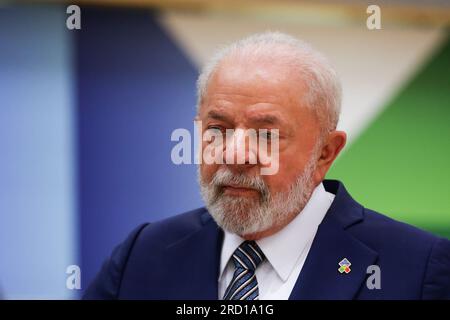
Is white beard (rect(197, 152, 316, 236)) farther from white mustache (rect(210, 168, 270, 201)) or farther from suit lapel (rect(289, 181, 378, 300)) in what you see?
suit lapel (rect(289, 181, 378, 300))

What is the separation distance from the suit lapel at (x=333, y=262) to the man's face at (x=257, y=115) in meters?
0.15

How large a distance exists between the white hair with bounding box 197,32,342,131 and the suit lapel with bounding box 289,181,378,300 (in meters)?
0.26

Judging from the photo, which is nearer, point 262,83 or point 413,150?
point 262,83

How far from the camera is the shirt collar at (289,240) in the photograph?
5.32ft

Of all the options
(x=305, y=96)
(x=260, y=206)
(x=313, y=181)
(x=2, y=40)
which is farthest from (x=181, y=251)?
(x=2, y=40)

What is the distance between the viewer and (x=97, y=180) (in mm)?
2639

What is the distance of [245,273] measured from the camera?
1619mm

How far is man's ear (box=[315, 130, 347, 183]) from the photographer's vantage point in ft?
5.65

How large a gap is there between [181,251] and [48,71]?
1207 millimetres

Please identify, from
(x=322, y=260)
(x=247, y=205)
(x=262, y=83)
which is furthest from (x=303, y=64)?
(x=322, y=260)

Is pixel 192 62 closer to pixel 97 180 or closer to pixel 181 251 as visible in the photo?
pixel 97 180

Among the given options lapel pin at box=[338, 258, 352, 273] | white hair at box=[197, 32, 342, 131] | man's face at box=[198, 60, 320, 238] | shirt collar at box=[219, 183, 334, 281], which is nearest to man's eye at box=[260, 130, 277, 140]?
man's face at box=[198, 60, 320, 238]

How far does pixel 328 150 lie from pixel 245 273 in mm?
404

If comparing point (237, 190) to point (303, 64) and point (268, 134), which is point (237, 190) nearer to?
point (268, 134)
